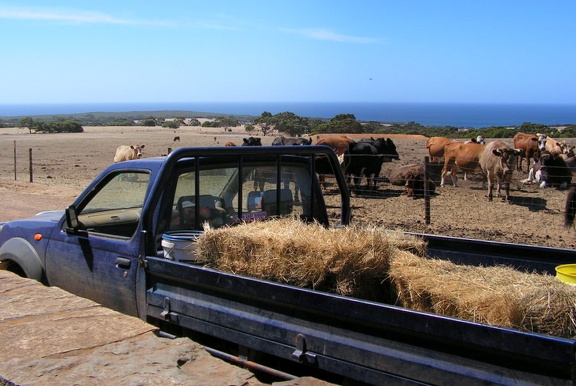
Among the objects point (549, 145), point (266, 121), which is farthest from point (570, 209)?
point (266, 121)

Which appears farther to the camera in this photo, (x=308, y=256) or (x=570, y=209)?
(x=570, y=209)

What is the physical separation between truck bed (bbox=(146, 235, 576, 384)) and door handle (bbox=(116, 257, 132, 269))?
320 millimetres

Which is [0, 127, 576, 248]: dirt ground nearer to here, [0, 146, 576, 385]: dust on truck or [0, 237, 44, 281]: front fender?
[0, 146, 576, 385]: dust on truck

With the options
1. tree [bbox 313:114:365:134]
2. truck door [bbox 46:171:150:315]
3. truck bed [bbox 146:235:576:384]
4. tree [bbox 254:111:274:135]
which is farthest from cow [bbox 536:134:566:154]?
tree [bbox 254:111:274:135]

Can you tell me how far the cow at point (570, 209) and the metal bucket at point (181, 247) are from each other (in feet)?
30.6

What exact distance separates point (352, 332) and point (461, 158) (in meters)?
16.9

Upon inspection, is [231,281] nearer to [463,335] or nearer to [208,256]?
[208,256]

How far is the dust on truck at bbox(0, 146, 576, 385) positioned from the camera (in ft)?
10.0

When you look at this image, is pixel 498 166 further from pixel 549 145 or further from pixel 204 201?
pixel 204 201

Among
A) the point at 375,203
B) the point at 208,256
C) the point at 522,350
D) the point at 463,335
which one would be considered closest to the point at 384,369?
the point at 463,335

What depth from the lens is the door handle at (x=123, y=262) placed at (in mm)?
4885

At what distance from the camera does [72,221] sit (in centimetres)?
541

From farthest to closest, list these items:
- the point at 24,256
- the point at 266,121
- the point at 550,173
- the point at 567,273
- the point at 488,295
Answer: the point at 266,121 < the point at 550,173 < the point at 24,256 < the point at 567,273 < the point at 488,295

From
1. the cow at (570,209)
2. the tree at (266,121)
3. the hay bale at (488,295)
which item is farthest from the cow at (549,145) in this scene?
the tree at (266,121)
